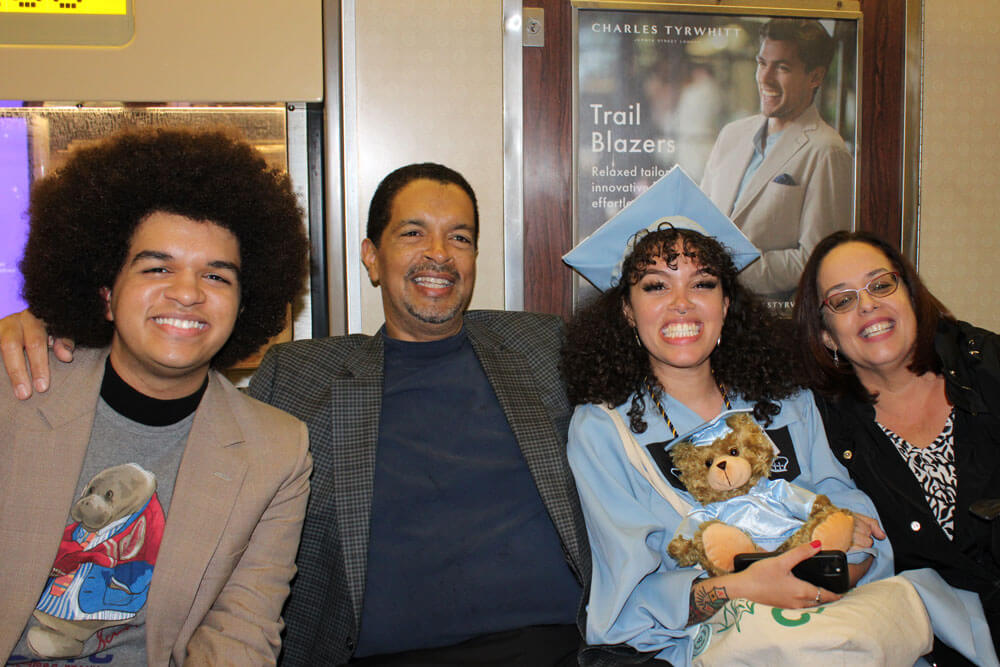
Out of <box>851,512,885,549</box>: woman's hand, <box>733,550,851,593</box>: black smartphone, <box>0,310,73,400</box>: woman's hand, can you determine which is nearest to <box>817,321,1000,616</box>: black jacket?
<box>851,512,885,549</box>: woman's hand

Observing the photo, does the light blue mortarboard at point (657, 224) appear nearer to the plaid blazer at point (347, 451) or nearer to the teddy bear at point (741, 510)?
the plaid blazer at point (347, 451)

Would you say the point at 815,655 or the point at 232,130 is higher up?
the point at 232,130

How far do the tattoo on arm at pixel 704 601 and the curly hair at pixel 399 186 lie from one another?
1.26m

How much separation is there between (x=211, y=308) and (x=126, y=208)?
12.5 inches

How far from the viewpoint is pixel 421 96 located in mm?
2592

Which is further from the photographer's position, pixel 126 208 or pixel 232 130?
pixel 232 130

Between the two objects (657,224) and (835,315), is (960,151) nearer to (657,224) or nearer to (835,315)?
(835,315)

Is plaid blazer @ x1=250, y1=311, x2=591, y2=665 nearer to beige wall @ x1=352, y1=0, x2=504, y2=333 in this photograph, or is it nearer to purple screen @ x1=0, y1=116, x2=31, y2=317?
beige wall @ x1=352, y1=0, x2=504, y2=333

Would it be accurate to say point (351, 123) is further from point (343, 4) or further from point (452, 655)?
point (452, 655)

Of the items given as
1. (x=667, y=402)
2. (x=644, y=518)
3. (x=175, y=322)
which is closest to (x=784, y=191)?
(x=667, y=402)

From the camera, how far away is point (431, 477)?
6.66 ft

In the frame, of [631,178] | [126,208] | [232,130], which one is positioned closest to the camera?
[126,208]

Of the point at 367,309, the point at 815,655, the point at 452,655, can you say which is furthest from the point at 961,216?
the point at 452,655

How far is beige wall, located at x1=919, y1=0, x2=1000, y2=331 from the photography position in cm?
286
